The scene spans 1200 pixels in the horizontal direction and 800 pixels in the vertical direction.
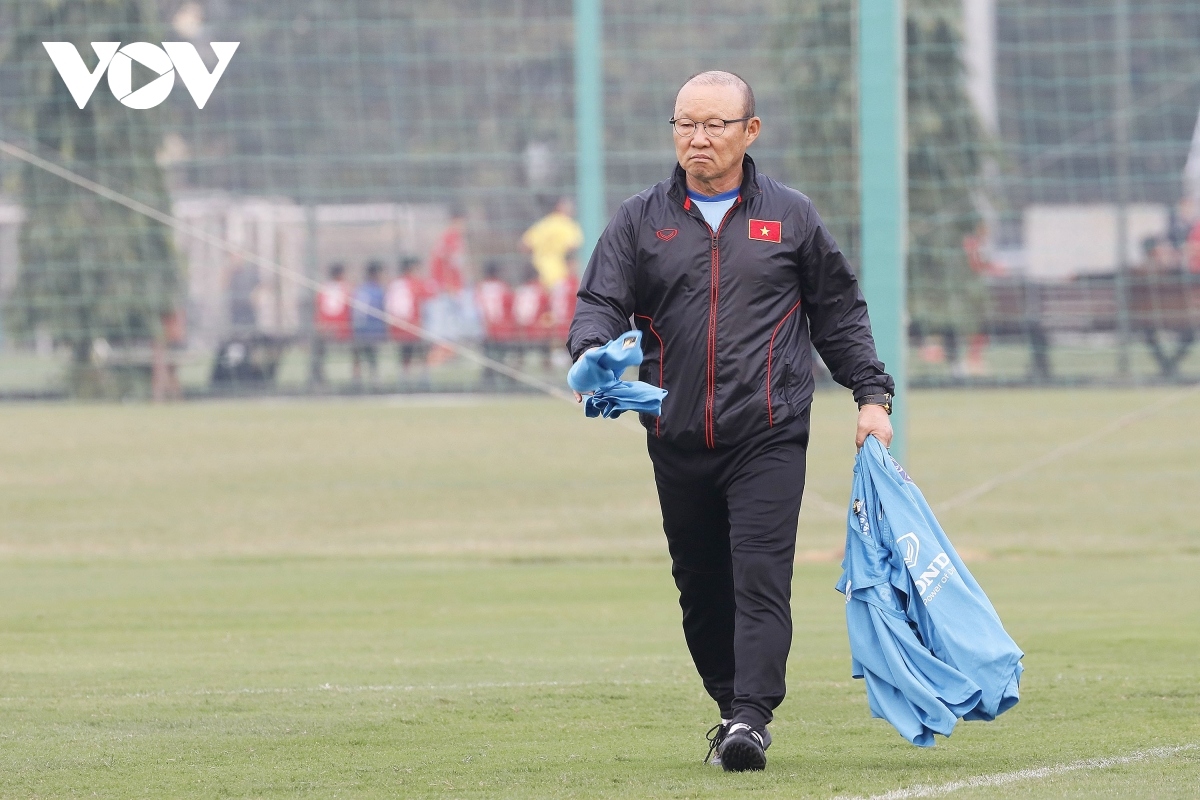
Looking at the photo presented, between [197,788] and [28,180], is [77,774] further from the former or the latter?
[28,180]

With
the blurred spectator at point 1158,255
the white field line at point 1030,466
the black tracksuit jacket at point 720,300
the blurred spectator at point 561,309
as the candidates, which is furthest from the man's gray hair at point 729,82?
the blurred spectator at point 1158,255

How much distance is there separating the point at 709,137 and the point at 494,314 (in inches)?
506

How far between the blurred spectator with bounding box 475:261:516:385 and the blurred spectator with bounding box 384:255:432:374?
0.59 meters

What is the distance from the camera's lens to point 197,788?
4.82 metres

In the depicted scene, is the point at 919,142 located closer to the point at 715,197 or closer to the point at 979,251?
the point at 979,251

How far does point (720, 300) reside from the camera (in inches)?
199

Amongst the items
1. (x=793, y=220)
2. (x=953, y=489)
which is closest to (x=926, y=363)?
(x=953, y=489)

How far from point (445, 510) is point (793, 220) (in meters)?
8.75

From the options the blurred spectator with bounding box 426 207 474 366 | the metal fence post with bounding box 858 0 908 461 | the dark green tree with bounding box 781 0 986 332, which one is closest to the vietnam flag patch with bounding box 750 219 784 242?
the metal fence post with bounding box 858 0 908 461

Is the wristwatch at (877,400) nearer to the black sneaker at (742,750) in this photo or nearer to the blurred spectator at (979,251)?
the black sneaker at (742,750)

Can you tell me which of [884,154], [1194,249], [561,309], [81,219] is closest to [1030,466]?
[884,154]

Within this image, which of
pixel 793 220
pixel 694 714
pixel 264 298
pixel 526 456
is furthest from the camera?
pixel 264 298

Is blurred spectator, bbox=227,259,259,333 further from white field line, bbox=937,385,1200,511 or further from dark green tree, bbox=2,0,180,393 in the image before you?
white field line, bbox=937,385,1200,511

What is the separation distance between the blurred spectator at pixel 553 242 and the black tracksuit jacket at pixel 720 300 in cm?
1215
